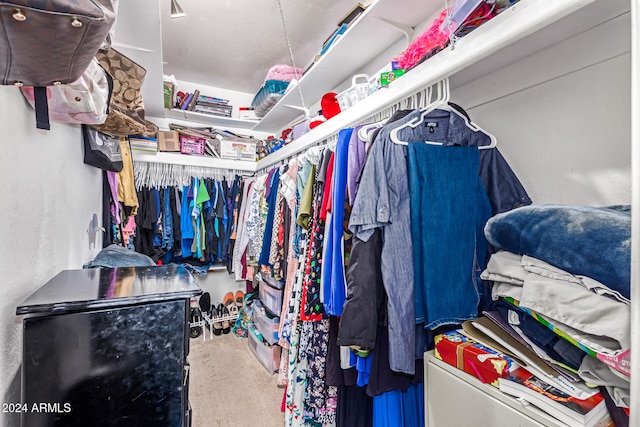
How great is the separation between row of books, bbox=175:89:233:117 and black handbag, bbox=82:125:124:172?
1354 mm

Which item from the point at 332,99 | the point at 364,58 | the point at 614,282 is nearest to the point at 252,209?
the point at 332,99

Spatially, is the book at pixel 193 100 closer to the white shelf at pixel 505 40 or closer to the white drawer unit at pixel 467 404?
the white shelf at pixel 505 40

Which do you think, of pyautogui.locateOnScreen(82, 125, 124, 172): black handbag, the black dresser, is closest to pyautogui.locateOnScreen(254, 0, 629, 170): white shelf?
the black dresser

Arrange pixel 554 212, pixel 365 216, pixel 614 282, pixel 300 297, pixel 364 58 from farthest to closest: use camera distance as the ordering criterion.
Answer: pixel 364 58, pixel 300 297, pixel 365 216, pixel 554 212, pixel 614 282

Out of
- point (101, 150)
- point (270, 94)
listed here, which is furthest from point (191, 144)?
point (101, 150)

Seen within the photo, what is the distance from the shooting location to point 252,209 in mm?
2570

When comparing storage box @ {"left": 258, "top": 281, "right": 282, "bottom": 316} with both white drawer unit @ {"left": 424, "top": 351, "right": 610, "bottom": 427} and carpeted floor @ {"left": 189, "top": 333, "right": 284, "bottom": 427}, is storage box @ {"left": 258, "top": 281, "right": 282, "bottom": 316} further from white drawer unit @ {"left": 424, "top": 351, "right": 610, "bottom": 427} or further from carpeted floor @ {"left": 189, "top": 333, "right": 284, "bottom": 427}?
white drawer unit @ {"left": 424, "top": 351, "right": 610, "bottom": 427}

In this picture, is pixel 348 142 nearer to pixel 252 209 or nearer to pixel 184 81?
pixel 252 209

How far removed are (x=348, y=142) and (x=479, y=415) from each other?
1000 millimetres

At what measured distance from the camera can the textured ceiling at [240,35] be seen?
2.04 m

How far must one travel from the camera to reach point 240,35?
2367mm

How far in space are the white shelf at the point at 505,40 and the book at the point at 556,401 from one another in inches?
35.2

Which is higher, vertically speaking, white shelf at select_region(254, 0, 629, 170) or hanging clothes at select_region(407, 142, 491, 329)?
white shelf at select_region(254, 0, 629, 170)

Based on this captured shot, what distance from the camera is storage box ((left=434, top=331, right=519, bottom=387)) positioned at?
785 mm
